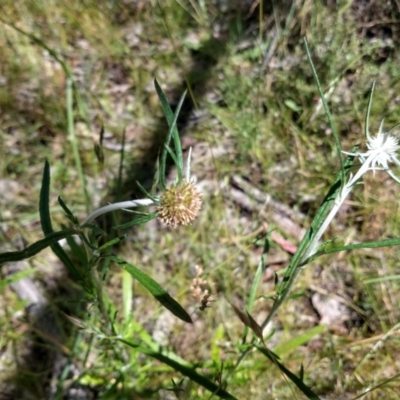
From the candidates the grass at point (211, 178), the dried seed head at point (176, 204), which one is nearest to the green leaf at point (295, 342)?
the grass at point (211, 178)

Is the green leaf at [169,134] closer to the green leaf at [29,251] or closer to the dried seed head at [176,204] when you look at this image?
the dried seed head at [176,204]

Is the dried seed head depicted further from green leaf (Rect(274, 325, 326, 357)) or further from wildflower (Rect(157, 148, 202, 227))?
green leaf (Rect(274, 325, 326, 357))

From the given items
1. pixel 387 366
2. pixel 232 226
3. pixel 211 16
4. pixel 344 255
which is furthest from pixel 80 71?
pixel 387 366

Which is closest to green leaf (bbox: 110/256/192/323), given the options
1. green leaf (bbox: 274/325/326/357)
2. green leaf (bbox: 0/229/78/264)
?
green leaf (bbox: 0/229/78/264)

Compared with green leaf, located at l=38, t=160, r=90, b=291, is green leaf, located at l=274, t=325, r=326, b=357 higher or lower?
lower

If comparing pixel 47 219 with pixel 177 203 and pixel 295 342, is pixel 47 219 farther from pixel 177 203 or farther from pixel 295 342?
pixel 295 342
